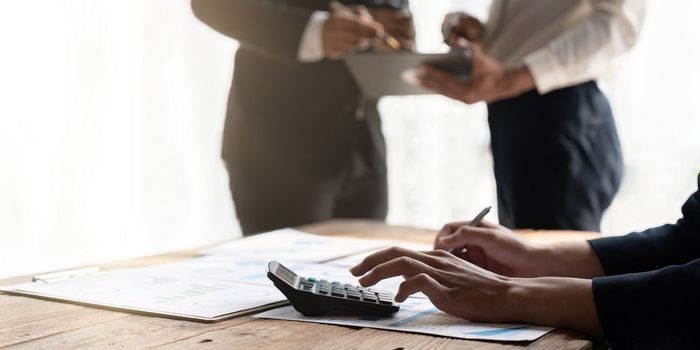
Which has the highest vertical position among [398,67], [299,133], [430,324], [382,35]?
[382,35]

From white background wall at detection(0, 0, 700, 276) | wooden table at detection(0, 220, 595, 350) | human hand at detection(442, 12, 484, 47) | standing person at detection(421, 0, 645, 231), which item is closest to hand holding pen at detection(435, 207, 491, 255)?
wooden table at detection(0, 220, 595, 350)

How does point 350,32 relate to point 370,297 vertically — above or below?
above

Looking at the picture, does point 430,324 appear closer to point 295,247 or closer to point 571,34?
point 295,247

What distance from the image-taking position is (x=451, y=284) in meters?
0.81

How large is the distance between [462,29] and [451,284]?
1.33 m

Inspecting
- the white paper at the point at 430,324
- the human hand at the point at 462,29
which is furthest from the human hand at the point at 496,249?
the human hand at the point at 462,29

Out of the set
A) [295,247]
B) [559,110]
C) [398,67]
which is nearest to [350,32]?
[398,67]

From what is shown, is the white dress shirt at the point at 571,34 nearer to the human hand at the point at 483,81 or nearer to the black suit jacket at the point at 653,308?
the human hand at the point at 483,81

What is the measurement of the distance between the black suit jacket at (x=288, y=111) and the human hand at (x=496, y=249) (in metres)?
1.23

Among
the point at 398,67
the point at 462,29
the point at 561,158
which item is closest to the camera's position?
the point at 561,158

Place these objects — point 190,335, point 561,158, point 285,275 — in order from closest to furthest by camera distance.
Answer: point 190,335 < point 285,275 < point 561,158

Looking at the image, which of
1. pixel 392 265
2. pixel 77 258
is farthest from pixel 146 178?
pixel 392 265

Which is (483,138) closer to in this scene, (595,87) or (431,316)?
(595,87)

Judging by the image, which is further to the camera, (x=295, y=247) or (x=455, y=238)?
(x=295, y=247)
